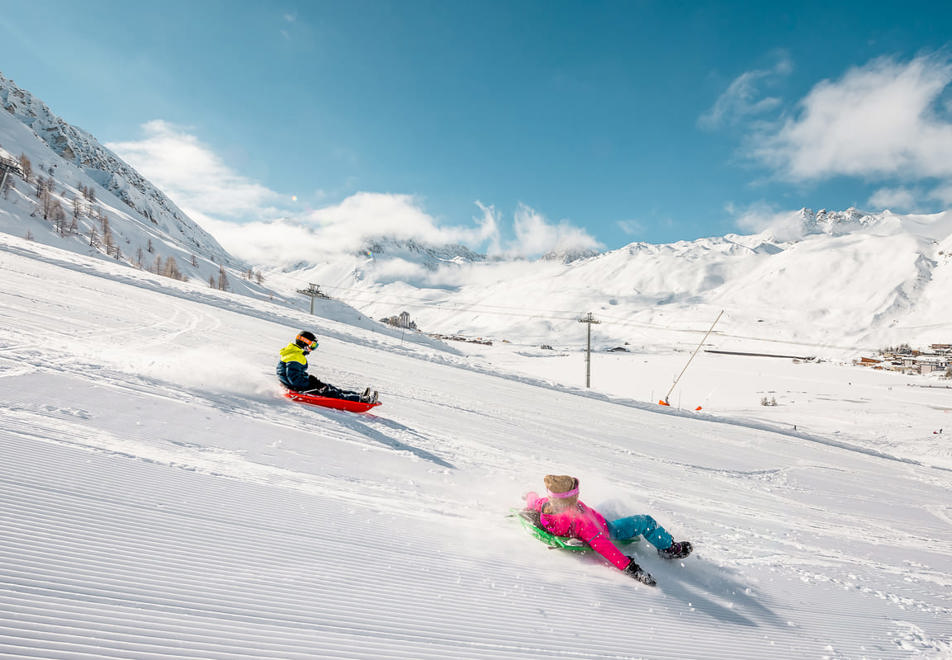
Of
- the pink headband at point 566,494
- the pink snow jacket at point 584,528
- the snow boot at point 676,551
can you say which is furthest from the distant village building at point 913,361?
the pink headband at point 566,494

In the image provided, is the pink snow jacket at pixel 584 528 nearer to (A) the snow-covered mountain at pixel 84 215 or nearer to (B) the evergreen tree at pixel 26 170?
(A) the snow-covered mountain at pixel 84 215

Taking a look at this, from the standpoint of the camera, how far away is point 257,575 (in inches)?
125

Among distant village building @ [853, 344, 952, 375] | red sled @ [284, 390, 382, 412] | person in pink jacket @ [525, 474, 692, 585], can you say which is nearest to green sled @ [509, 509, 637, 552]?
person in pink jacket @ [525, 474, 692, 585]

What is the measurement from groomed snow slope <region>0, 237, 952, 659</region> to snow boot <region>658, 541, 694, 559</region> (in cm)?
14

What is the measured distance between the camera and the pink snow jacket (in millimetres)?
4453

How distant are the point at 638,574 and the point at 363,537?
2682mm

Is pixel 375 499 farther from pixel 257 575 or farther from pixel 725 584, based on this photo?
pixel 725 584

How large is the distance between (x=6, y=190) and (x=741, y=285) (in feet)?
726

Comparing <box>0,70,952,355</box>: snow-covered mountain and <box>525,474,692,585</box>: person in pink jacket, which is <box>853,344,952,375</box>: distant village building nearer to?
<box>0,70,952,355</box>: snow-covered mountain

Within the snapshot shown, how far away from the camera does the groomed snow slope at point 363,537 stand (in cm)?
272

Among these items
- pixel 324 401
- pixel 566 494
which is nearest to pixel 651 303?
pixel 324 401

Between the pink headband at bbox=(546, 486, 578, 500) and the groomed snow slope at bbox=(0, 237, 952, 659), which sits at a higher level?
the pink headband at bbox=(546, 486, 578, 500)

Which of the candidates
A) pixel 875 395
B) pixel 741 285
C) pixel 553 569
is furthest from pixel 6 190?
pixel 741 285

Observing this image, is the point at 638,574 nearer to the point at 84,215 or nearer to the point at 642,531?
the point at 642,531
